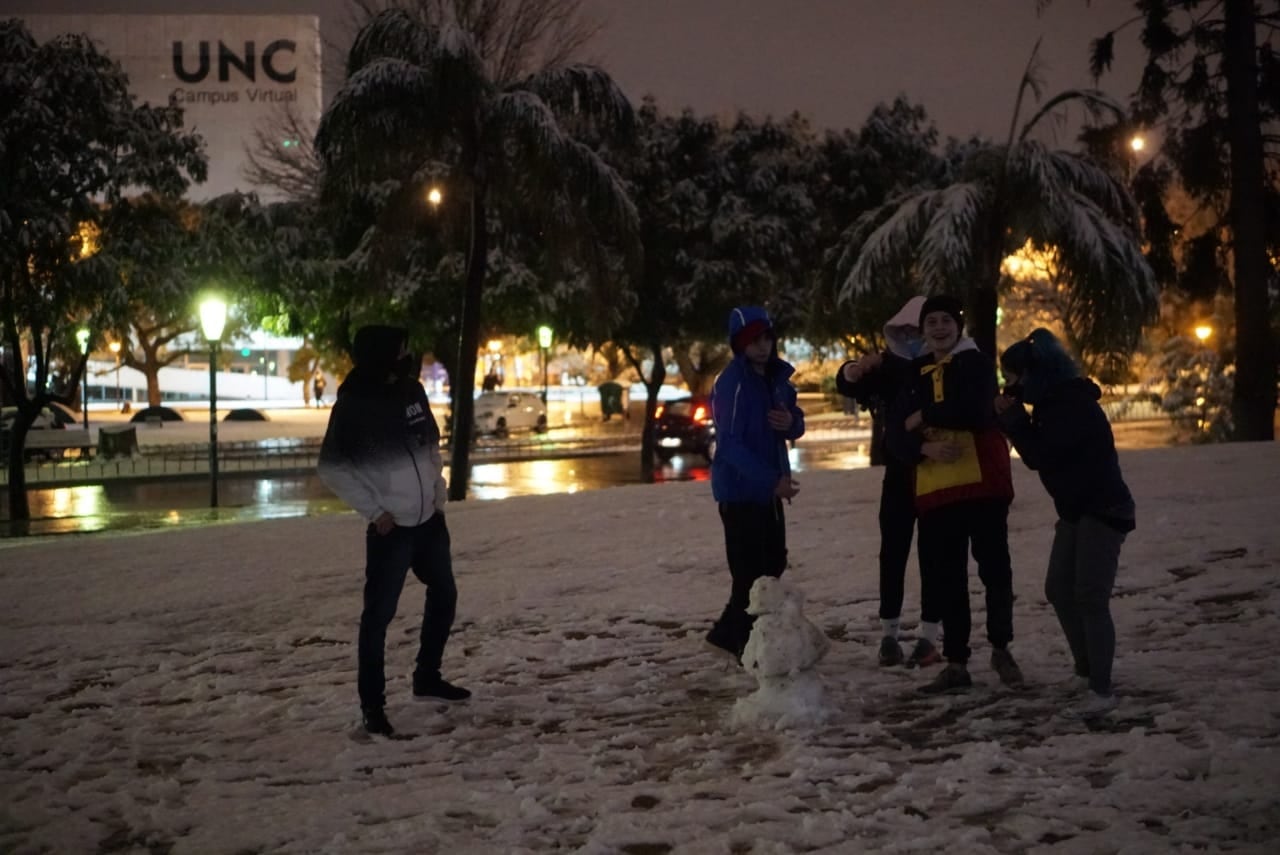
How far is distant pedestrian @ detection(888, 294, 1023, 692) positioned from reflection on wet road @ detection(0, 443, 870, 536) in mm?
14478

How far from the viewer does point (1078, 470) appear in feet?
18.2

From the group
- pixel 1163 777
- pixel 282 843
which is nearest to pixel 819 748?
pixel 1163 777

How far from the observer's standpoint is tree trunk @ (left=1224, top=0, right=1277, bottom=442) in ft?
67.0

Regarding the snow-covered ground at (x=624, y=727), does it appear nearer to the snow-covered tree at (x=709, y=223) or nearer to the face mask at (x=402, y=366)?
the face mask at (x=402, y=366)

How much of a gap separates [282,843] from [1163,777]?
3.02 meters

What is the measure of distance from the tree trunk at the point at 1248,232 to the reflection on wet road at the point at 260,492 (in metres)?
7.31

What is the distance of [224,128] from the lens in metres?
86.8

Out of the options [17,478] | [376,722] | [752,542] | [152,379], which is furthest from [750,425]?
[152,379]

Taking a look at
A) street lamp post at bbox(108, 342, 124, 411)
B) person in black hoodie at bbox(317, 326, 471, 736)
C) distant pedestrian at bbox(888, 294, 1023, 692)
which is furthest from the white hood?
street lamp post at bbox(108, 342, 124, 411)

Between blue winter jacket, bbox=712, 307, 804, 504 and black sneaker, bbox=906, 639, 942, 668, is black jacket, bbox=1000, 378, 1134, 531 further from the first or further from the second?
black sneaker, bbox=906, 639, 942, 668

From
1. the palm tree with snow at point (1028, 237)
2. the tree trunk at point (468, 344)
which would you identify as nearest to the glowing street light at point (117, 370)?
the tree trunk at point (468, 344)

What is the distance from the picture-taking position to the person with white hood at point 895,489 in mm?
6441

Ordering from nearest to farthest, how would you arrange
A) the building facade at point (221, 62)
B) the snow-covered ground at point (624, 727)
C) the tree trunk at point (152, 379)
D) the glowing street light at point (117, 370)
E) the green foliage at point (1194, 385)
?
the snow-covered ground at point (624, 727), the green foliage at point (1194, 385), the tree trunk at point (152, 379), the glowing street light at point (117, 370), the building facade at point (221, 62)

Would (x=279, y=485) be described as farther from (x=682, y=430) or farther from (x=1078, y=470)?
(x=1078, y=470)
